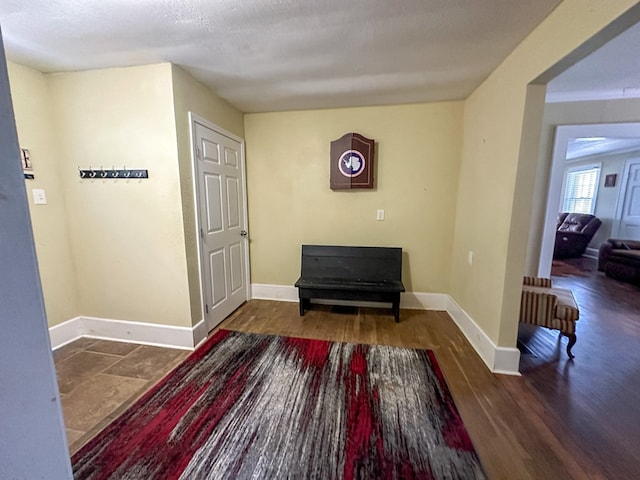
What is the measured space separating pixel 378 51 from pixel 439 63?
1.75ft

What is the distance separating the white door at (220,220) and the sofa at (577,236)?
6.66 m

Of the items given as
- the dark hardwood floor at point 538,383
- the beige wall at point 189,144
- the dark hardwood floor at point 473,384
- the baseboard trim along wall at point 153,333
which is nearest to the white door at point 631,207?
the dark hardwood floor at point 538,383

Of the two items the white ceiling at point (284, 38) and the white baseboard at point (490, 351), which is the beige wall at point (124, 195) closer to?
the white ceiling at point (284, 38)

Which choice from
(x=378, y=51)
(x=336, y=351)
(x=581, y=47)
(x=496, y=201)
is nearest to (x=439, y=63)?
(x=378, y=51)

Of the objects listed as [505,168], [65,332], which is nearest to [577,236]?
[505,168]

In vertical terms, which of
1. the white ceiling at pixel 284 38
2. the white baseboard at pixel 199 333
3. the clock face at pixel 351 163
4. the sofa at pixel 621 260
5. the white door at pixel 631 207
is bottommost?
the white baseboard at pixel 199 333

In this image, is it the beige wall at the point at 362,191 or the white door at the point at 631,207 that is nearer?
the beige wall at the point at 362,191

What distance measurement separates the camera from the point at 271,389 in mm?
1791

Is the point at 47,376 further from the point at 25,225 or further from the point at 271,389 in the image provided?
the point at 271,389

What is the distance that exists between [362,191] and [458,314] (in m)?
1.69

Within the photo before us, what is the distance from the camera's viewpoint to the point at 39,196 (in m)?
2.14

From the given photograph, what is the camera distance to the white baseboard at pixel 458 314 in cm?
196

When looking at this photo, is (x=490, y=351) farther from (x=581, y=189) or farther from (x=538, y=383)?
(x=581, y=189)

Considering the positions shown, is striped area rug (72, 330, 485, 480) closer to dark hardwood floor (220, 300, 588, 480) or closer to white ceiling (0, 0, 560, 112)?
dark hardwood floor (220, 300, 588, 480)
